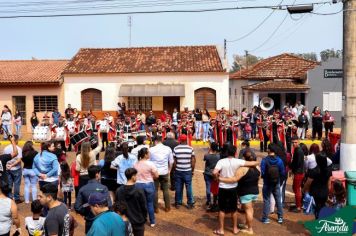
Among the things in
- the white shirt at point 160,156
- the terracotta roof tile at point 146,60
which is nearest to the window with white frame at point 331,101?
the terracotta roof tile at point 146,60

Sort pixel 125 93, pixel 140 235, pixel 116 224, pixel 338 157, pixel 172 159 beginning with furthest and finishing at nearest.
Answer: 1. pixel 125 93
2. pixel 338 157
3. pixel 172 159
4. pixel 140 235
5. pixel 116 224

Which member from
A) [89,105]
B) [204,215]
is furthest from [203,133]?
[204,215]

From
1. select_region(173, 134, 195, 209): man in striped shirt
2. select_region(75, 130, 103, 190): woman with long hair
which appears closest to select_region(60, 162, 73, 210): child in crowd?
select_region(75, 130, 103, 190): woman with long hair

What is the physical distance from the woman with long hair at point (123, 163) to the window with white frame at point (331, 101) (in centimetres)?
1823

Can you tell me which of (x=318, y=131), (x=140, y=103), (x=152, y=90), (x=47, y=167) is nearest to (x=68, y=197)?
(x=47, y=167)

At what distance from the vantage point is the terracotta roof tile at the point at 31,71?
2591 centimetres

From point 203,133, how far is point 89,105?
29.0ft

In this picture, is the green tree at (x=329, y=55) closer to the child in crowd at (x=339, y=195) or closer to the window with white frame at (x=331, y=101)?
the window with white frame at (x=331, y=101)

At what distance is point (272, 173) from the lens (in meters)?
8.75

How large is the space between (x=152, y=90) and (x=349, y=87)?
16773 mm

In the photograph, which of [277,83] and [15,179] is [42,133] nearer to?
[15,179]

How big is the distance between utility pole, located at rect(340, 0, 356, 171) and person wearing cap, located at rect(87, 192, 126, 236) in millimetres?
6352

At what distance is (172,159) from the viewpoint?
9.73m

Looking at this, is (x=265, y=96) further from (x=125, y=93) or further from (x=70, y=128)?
(x=70, y=128)
